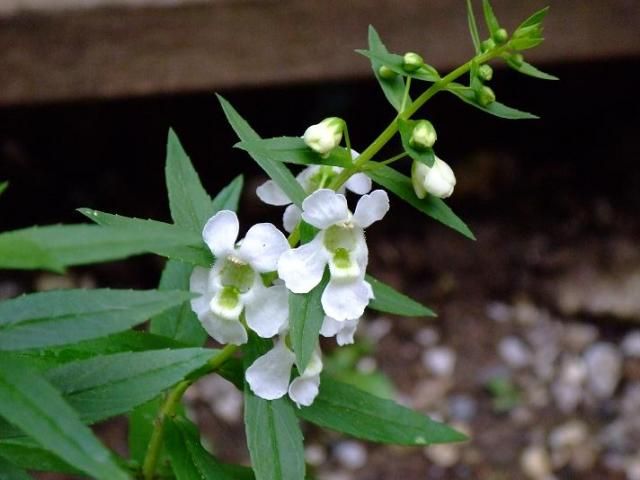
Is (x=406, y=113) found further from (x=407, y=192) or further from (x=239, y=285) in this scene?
(x=239, y=285)

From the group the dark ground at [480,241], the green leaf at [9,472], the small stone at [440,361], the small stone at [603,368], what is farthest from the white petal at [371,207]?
the small stone at [603,368]

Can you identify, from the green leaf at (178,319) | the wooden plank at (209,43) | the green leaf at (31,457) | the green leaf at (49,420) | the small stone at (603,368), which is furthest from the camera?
the small stone at (603,368)

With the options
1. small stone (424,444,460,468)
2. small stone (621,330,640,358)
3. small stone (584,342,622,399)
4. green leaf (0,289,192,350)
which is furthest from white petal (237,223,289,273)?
small stone (621,330,640,358)

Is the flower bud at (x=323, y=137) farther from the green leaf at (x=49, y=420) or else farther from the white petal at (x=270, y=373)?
the green leaf at (x=49, y=420)

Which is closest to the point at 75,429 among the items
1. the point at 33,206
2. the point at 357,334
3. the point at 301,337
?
the point at 301,337

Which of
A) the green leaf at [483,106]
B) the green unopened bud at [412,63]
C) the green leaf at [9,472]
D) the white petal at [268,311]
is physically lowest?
the green leaf at [9,472]

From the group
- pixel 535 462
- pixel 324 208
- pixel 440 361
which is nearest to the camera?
pixel 324 208

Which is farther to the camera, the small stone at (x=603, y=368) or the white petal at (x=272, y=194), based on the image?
the small stone at (x=603, y=368)

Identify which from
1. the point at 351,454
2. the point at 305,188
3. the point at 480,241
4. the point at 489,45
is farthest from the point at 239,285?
the point at 480,241
